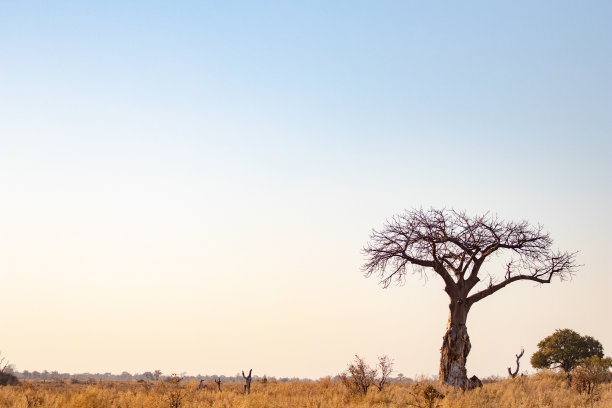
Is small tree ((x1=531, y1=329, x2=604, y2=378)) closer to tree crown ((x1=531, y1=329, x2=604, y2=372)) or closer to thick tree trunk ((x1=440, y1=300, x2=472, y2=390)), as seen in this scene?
tree crown ((x1=531, y1=329, x2=604, y2=372))

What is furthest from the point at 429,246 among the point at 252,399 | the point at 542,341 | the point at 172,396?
the point at 542,341

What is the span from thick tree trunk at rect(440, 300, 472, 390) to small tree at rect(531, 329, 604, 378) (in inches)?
1128

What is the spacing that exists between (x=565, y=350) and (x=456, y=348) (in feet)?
97.6

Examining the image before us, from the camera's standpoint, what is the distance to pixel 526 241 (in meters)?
27.6

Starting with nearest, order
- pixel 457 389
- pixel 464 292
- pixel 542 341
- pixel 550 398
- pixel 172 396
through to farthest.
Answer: pixel 172 396 → pixel 550 398 → pixel 457 389 → pixel 464 292 → pixel 542 341

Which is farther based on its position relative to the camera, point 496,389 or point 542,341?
point 542,341

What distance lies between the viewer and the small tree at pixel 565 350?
1991 inches

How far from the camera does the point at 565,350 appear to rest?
2005 inches

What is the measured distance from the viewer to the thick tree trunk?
83.8 ft

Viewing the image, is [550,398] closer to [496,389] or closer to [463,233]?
[496,389]

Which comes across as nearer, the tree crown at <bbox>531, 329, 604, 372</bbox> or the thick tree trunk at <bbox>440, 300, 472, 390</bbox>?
the thick tree trunk at <bbox>440, 300, 472, 390</bbox>

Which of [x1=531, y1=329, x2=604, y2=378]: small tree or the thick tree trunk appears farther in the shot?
[x1=531, y1=329, x2=604, y2=378]: small tree

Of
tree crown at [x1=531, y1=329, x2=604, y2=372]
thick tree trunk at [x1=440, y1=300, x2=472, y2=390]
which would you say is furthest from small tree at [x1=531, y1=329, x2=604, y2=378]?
thick tree trunk at [x1=440, y1=300, x2=472, y2=390]

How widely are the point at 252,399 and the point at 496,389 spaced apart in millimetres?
9981
